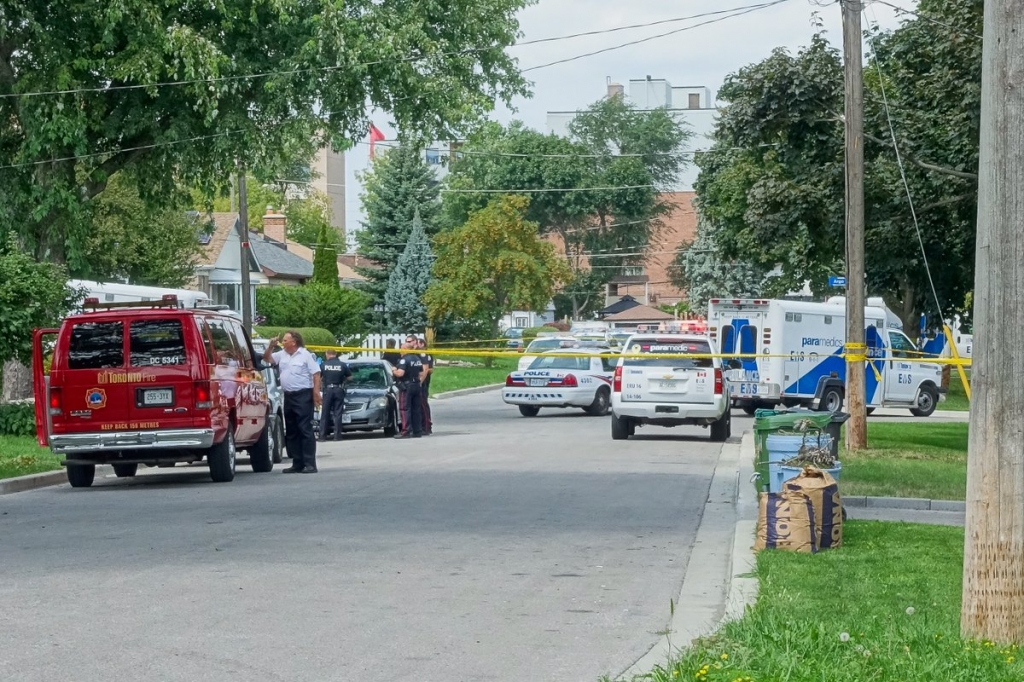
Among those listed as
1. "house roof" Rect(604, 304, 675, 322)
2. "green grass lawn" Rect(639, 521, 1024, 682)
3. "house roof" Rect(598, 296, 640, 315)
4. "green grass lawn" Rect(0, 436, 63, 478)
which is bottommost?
"green grass lawn" Rect(0, 436, 63, 478)

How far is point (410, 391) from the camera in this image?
93.4ft

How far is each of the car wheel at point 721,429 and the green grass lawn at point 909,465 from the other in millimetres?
2471

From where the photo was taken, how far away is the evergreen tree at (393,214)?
74.3 metres

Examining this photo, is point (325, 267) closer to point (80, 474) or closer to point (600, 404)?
point (600, 404)

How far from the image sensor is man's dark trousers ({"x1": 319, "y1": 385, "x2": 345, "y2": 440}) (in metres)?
28.1

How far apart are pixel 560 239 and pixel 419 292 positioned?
48458mm

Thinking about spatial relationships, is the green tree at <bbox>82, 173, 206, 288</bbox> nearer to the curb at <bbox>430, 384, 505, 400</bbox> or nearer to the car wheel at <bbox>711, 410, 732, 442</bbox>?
the curb at <bbox>430, 384, 505, 400</bbox>

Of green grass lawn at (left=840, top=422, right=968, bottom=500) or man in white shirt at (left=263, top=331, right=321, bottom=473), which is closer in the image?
green grass lawn at (left=840, top=422, right=968, bottom=500)

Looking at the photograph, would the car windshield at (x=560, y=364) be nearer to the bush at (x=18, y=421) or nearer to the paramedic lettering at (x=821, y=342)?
the paramedic lettering at (x=821, y=342)

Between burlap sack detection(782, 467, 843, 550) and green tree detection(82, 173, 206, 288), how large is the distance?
125 feet

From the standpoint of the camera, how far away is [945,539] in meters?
12.1

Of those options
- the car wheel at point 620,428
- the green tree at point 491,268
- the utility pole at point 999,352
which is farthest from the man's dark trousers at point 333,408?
the green tree at point 491,268

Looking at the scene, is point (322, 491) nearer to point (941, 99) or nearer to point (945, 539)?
point (945, 539)

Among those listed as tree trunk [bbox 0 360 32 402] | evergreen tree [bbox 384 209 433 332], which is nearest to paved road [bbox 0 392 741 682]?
tree trunk [bbox 0 360 32 402]
